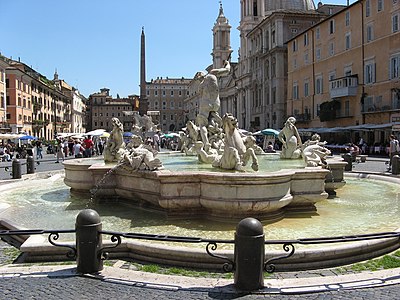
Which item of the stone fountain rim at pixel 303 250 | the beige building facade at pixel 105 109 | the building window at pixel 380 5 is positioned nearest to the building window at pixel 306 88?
the building window at pixel 380 5

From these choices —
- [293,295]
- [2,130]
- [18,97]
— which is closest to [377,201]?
[293,295]

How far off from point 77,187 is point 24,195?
1.87 metres

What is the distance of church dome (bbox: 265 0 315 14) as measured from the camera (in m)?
71.4

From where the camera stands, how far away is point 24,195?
11.5 m

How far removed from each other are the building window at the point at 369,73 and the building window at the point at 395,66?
2633 mm

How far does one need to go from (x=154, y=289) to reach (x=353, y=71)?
3966 cm

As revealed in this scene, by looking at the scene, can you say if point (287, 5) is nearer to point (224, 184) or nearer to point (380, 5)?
point (380, 5)

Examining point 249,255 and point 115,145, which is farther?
point 115,145

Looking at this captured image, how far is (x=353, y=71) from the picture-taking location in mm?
40500

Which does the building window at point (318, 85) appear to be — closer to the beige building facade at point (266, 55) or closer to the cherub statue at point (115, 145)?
the beige building facade at point (266, 55)

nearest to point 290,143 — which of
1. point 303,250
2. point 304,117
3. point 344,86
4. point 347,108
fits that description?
point 303,250

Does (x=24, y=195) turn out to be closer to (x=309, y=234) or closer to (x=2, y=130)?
(x=309, y=234)

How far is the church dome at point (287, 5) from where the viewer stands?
71.4 m

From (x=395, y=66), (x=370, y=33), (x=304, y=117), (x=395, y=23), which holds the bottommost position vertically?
(x=304, y=117)
